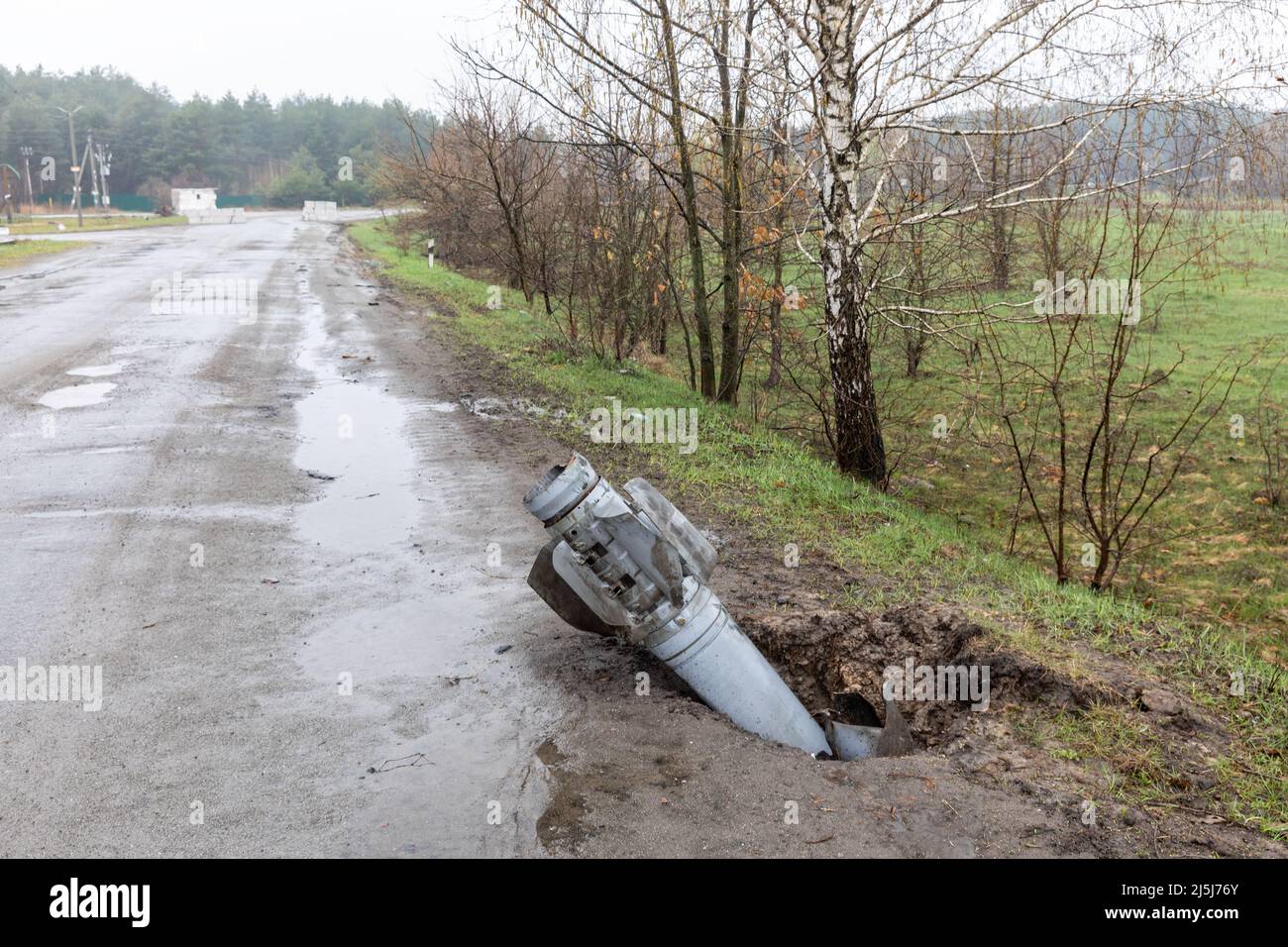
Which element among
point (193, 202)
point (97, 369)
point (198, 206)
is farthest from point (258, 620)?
point (193, 202)

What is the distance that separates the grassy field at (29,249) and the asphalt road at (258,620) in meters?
18.5

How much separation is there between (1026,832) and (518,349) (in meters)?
12.3

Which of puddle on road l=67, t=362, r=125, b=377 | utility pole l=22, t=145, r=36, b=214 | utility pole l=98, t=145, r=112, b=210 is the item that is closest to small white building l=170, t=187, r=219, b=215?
utility pole l=98, t=145, r=112, b=210

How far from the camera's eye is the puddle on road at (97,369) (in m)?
12.4

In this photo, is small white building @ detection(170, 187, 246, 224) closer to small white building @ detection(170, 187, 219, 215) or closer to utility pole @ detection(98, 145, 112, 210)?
small white building @ detection(170, 187, 219, 215)

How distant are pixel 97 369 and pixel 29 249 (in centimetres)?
2309

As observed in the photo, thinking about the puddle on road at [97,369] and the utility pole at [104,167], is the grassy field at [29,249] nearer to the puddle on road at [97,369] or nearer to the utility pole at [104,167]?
the puddle on road at [97,369]

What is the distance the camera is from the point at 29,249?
31328mm

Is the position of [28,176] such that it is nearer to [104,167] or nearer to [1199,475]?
[104,167]

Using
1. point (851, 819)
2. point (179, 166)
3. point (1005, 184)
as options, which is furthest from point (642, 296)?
point (179, 166)

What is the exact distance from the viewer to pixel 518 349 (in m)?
15.2

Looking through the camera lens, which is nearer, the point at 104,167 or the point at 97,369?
the point at 97,369

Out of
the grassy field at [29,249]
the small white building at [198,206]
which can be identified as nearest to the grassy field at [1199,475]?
the grassy field at [29,249]
